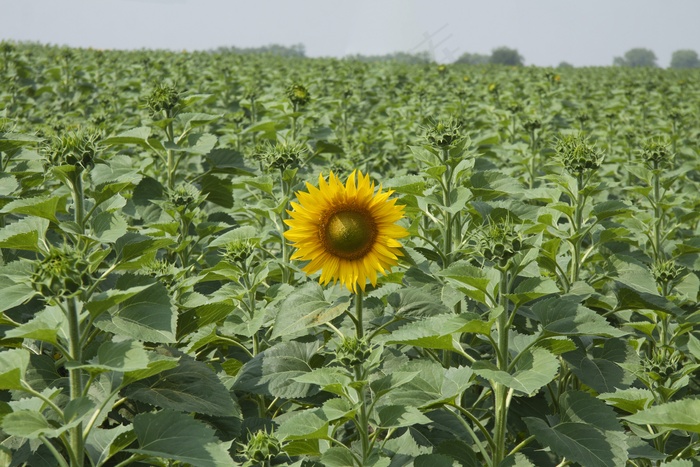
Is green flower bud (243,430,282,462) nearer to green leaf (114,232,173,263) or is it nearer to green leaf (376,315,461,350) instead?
green leaf (376,315,461,350)

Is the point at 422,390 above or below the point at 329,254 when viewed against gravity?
below

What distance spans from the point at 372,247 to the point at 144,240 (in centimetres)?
92

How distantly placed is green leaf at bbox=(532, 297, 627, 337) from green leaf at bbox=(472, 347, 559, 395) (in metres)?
0.11

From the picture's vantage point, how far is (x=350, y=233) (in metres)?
2.69

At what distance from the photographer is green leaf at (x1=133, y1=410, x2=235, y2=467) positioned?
1.93 metres

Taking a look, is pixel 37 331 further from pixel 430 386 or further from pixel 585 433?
pixel 585 433

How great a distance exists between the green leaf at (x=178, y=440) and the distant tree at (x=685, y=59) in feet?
482

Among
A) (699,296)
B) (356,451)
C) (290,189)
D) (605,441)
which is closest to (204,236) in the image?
(290,189)

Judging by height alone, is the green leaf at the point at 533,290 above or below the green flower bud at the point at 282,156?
below

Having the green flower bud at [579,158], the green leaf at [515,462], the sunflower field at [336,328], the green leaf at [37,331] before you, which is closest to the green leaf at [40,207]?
the sunflower field at [336,328]

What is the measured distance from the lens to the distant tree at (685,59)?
132 meters

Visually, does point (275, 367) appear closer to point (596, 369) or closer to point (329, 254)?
point (329, 254)

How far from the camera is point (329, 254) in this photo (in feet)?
9.05

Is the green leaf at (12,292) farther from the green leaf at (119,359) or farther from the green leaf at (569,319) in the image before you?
the green leaf at (569,319)
